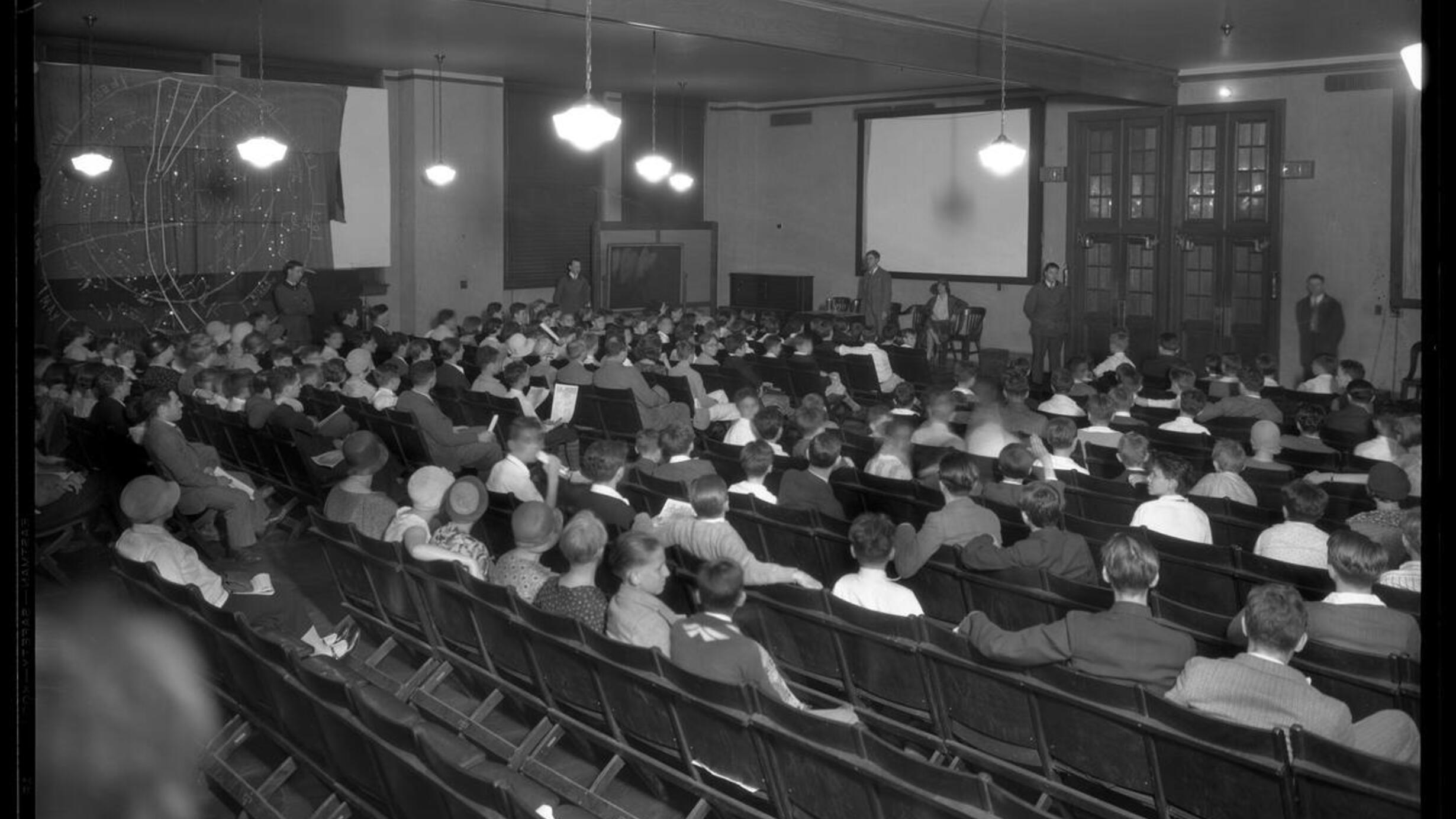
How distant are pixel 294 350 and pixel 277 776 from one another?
7.47 m

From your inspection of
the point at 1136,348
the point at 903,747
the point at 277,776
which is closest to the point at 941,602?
the point at 903,747

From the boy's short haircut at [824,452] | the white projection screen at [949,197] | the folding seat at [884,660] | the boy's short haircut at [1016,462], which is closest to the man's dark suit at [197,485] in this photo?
the boy's short haircut at [824,452]

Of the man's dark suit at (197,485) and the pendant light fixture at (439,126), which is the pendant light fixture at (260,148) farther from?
the man's dark suit at (197,485)

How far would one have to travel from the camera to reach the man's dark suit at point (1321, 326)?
14.0m

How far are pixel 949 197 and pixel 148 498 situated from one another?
1434cm

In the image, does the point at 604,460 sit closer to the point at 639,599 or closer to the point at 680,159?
the point at 639,599

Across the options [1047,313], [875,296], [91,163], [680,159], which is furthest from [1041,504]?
[680,159]

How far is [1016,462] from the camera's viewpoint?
600cm

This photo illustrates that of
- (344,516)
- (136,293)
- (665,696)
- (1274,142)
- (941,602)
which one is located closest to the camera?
(665,696)

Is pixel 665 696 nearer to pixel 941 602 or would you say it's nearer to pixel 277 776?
pixel 277 776

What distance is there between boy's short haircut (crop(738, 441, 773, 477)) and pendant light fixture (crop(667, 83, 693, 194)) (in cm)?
1175

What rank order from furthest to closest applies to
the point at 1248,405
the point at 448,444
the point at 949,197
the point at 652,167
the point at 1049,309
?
the point at 949,197 → the point at 652,167 → the point at 1049,309 → the point at 1248,405 → the point at 448,444

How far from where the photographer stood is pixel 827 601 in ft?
13.7

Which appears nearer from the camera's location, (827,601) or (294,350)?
(827,601)
